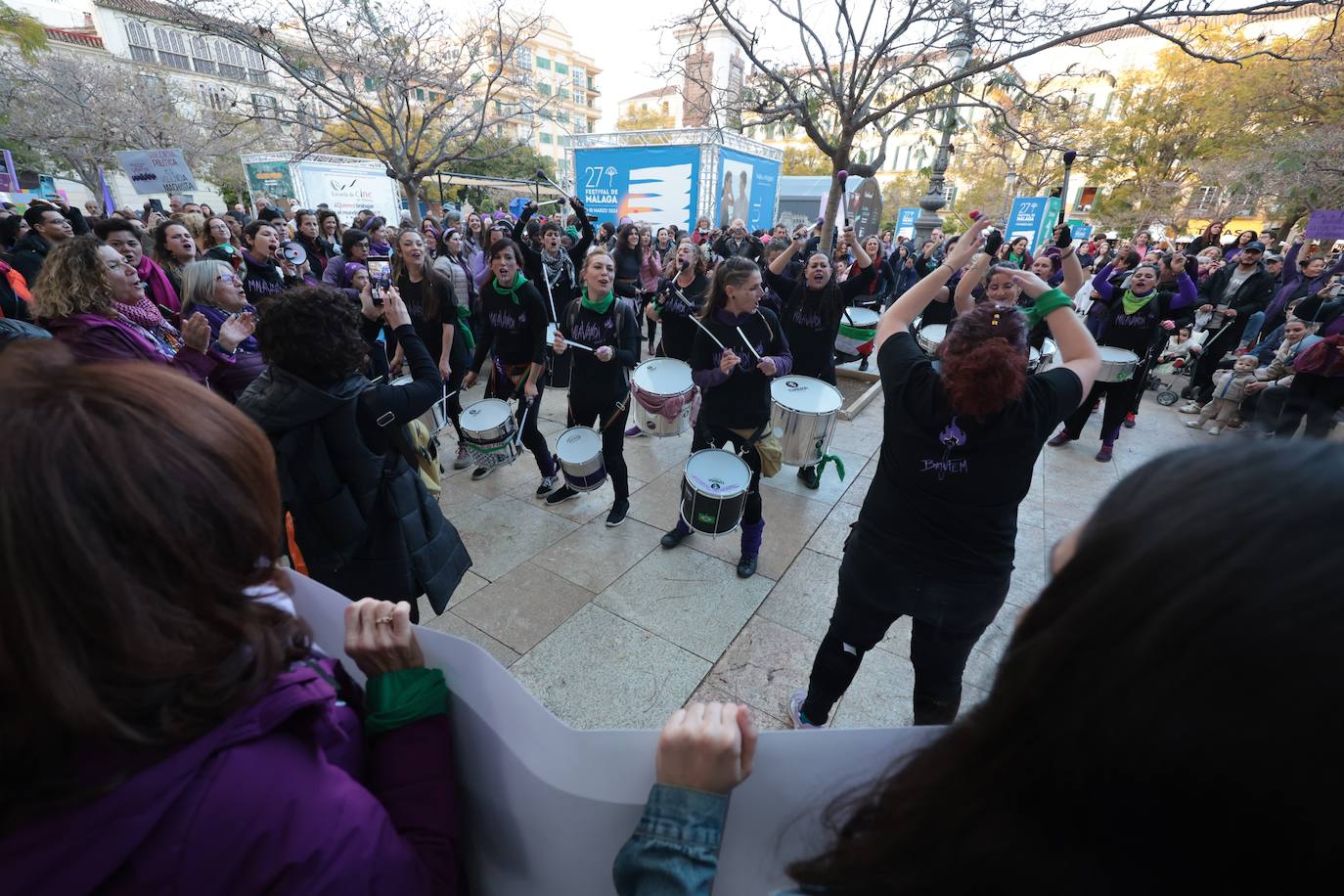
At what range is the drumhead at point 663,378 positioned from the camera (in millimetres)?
4078

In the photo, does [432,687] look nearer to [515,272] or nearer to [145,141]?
[515,272]

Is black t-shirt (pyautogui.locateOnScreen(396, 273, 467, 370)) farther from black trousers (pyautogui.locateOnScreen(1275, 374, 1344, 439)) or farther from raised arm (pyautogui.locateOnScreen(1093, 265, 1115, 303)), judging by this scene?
black trousers (pyautogui.locateOnScreen(1275, 374, 1344, 439))

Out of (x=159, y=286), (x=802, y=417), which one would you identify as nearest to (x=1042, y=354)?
(x=802, y=417)

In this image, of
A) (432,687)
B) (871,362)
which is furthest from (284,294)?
(871,362)

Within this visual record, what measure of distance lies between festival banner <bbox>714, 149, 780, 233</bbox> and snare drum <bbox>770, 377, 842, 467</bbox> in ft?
44.3

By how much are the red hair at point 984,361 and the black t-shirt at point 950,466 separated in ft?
0.20

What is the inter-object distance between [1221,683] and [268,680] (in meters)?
1.02

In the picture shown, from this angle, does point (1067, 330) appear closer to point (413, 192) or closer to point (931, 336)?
point (931, 336)

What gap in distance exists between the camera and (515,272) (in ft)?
14.5

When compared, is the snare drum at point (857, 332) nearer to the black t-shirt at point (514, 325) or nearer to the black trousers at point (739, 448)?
the black trousers at point (739, 448)

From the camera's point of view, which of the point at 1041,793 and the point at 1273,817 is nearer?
the point at 1273,817

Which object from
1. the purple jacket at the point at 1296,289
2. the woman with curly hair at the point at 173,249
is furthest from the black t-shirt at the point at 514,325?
the purple jacket at the point at 1296,289

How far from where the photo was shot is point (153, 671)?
0.64 m

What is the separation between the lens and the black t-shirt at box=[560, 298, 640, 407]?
4.23 meters
